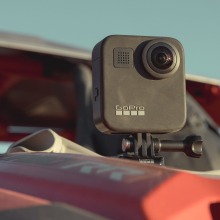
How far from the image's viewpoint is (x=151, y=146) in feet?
4.09

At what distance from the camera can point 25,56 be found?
3.82 meters

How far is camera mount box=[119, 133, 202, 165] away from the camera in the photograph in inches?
48.6

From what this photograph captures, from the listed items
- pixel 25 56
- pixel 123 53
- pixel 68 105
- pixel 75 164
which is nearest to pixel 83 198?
pixel 75 164

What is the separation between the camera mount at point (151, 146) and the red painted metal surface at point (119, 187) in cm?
24

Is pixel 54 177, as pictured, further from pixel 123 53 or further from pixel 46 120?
pixel 46 120

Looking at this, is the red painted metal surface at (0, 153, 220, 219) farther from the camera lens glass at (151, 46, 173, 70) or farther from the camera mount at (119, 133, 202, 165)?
the camera lens glass at (151, 46, 173, 70)

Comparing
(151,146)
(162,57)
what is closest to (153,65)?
(162,57)

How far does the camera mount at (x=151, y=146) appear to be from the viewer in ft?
4.05

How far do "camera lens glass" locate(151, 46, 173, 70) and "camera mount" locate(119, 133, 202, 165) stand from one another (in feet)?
0.52

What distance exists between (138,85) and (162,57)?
0.10m

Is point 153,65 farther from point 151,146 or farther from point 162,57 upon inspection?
point 151,146

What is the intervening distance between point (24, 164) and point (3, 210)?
0.15 meters

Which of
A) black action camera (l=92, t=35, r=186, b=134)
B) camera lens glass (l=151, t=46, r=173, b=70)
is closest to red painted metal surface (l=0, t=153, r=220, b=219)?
black action camera (l=92, t=35, r=186, b=134)

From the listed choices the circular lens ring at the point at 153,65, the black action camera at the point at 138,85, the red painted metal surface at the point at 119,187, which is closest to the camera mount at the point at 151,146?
the black action camera at the point at 138,85
